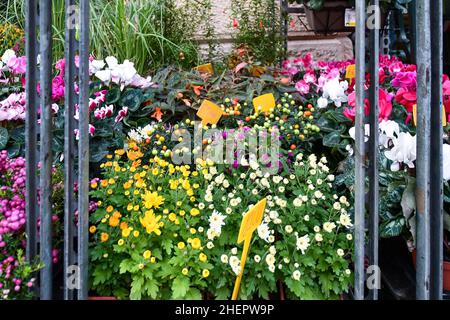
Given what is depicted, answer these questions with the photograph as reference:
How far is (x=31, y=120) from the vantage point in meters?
1.02

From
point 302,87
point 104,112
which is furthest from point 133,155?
point 302,87

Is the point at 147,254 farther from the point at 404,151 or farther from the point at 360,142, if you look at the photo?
the point at 404,151

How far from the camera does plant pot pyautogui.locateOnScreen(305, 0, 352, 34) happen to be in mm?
2609

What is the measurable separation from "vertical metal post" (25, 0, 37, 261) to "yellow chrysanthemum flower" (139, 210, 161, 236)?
0.30 metres

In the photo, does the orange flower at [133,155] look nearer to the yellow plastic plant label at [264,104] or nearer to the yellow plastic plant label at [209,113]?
the yellow plastic plant label at [209,113]

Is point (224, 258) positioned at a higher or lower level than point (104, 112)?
lower

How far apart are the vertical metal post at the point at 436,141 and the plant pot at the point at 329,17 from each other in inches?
71.5

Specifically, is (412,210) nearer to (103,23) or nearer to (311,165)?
(311,165)

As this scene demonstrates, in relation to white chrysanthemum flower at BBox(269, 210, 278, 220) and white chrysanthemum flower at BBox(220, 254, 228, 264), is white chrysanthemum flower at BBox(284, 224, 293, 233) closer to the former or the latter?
white chrysanthemum flower at BBox(269, 210, 278, 220)

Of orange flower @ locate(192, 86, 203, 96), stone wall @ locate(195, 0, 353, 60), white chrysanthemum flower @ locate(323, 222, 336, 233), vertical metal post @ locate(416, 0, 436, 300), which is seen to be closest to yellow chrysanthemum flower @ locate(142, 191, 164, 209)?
white chrysanthemum flower @ locate(323, 222, 336, 233)

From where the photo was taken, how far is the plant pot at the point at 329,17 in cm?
261

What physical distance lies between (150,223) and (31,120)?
419mm
